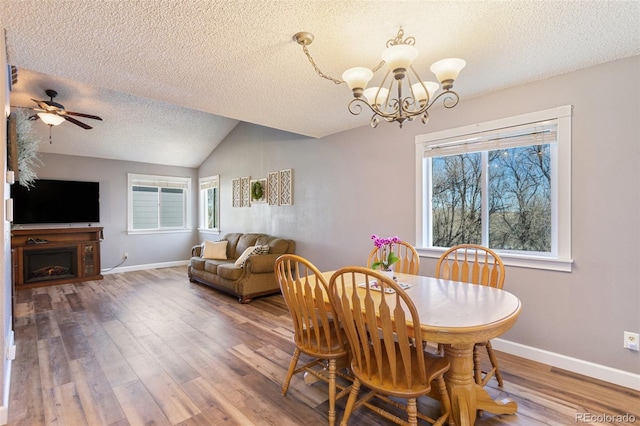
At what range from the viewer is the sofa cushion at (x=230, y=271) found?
14.3 ft

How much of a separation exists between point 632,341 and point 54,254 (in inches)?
302

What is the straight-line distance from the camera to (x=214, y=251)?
5.51 m

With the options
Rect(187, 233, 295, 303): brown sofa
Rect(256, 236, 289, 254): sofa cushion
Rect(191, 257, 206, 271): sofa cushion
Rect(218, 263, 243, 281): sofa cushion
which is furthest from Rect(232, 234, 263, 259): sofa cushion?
Rect(218, 263, 243, 281): sofa cushion

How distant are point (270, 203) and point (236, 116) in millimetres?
2219

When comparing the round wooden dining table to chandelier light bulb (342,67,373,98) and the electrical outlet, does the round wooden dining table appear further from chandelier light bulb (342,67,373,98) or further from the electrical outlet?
chandelier light bulb (342,67,373,98)

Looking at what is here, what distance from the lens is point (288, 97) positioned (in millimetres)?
2932

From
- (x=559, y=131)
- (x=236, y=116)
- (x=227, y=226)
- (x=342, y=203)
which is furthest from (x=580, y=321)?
(x=227, y=226)

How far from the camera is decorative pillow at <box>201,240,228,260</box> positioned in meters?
5.49

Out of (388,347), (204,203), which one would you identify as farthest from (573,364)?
(204,203)

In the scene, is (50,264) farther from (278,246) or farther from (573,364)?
(573,364)

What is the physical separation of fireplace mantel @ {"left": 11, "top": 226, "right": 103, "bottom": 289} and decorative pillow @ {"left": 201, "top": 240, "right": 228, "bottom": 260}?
210cm

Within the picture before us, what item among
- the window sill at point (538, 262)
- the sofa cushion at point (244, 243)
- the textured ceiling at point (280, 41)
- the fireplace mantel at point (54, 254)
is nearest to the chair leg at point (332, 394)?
the window sill at point (538, 262)

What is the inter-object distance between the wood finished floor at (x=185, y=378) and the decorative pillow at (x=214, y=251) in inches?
65.8

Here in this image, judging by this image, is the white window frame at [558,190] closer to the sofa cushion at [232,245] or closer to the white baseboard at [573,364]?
the white baseboard at [573,364]
